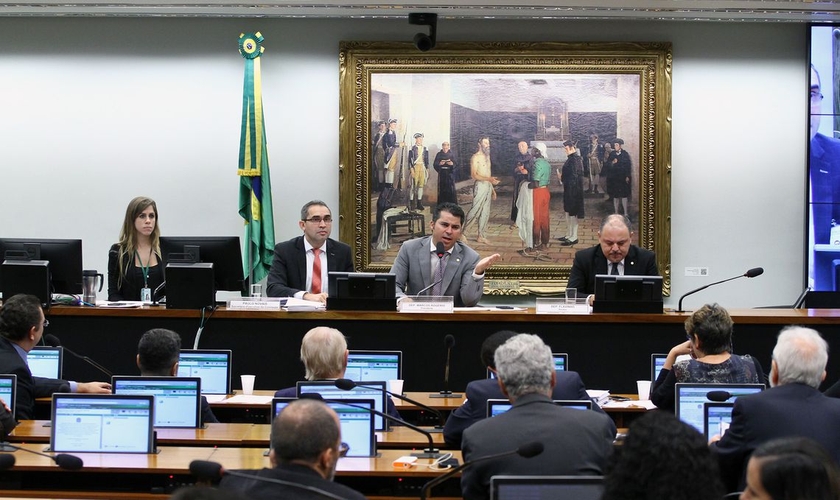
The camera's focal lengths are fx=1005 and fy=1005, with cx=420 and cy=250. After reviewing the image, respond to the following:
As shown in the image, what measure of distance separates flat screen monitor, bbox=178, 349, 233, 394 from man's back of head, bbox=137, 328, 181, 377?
649mm

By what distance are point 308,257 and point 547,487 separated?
4644mm

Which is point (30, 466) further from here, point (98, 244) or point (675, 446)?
point (98, 244)

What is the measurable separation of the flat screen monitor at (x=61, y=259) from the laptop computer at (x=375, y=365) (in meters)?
2.31

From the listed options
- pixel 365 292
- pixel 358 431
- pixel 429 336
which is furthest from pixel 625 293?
pixel 358 431

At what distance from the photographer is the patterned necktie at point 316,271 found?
7211 mm

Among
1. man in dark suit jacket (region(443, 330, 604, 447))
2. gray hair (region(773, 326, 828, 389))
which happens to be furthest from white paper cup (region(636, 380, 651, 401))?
gray hair (region(773, 326, 828, 389))

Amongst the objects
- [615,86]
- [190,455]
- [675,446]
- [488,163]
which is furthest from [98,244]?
[675,446]

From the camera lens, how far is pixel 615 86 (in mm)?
8586

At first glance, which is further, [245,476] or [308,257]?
[308,257]

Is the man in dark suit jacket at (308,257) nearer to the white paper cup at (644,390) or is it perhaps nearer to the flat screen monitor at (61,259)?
the flat screen monitor at (61,259)

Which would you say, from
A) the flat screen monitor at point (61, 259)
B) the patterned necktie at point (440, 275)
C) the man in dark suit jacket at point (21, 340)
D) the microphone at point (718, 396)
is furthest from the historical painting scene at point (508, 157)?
the microphone at point (718, 396)

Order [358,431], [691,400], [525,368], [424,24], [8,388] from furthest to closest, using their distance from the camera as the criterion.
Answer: [424,24], [8,388], [691,400], [358,431], [525,368]

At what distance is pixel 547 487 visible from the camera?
9.07 feet

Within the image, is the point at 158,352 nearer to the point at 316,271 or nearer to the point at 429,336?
the point at 429,336
